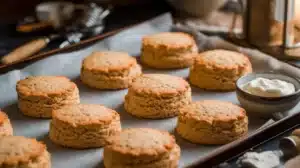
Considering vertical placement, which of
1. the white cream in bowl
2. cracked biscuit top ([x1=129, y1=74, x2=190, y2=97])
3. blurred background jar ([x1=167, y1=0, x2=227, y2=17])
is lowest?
the white cream in bowl

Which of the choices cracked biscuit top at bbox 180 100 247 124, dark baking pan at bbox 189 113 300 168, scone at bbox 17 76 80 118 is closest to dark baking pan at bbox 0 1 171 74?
scone at bbox 17 76 80 118

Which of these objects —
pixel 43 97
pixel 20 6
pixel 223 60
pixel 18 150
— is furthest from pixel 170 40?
pixel 20 6

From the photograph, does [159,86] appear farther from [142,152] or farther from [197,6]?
[197,6]

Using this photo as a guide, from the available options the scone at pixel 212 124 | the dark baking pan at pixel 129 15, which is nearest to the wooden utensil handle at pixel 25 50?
the dark baking pan at pixel 129 15

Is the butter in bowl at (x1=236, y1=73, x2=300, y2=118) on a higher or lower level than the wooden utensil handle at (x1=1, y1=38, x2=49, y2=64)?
lower

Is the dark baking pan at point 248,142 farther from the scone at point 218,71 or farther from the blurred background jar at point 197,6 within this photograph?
the blurred background jar at point 197,6

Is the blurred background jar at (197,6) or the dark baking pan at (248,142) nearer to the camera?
the dark baking pan at (248,142)

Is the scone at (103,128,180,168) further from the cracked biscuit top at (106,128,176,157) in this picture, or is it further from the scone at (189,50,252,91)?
the scone at (189,50,252,91)
